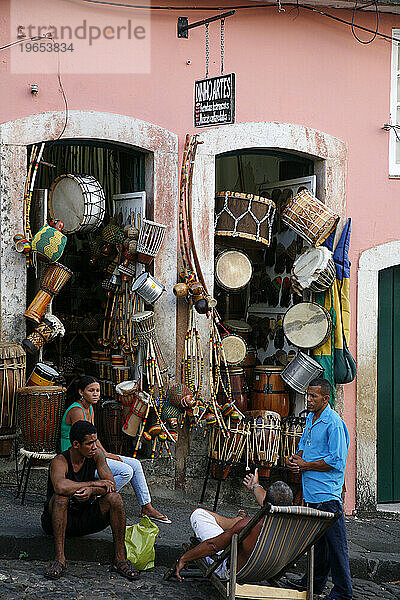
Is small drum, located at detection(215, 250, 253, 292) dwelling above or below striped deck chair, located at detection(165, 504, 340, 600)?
above

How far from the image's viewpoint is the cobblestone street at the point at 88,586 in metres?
5.87

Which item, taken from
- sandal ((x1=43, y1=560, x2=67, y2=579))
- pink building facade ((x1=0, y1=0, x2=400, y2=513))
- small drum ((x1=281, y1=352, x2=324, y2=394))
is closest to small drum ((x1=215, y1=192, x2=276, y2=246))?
pink building facade ((x1=0, y1=0, x2=400, y2=513))

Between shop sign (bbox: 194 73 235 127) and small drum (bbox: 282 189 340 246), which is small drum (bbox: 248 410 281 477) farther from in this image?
shop sign (bbox: 194 73 235 127)

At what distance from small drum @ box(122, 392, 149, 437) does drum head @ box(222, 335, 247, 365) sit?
0.95 metres

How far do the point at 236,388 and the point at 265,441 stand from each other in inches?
26.6

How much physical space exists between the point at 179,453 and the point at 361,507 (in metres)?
1.90

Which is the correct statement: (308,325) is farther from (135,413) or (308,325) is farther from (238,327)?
(135,413)

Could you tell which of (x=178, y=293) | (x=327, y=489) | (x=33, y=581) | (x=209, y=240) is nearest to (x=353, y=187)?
(x=209, y=240)

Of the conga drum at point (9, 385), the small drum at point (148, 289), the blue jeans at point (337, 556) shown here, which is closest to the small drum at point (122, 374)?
the small drum at point (148, 289)

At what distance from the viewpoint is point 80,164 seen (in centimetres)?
902

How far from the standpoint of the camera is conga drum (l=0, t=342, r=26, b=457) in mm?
7148

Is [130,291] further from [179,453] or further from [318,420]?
[318,420]

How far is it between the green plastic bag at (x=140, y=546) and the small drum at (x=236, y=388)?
1995mm

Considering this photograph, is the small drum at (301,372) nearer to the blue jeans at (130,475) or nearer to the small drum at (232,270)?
the small drum at (232,270)
